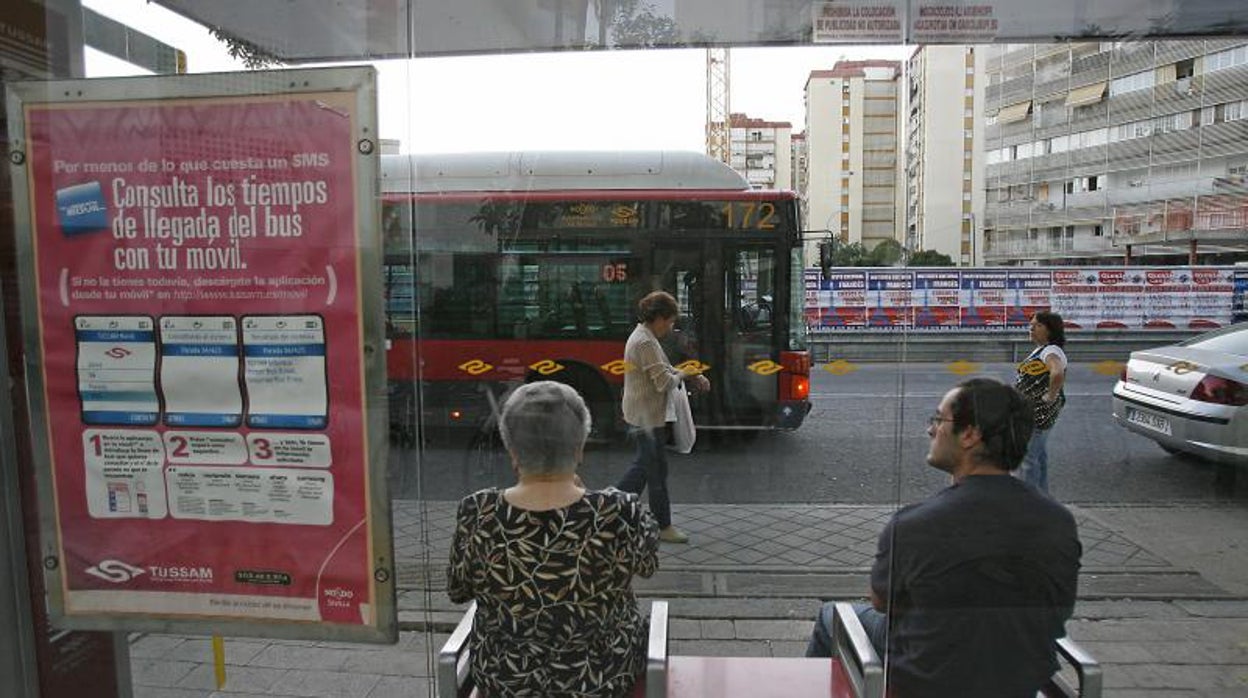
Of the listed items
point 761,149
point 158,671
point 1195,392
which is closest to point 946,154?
point 761,149

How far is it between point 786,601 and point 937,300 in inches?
67.3

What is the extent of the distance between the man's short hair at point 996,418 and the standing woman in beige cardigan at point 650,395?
8.32 feet

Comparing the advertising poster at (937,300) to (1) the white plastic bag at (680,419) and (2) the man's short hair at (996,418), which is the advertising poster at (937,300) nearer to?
(1) the white plastic bag at (680,419)

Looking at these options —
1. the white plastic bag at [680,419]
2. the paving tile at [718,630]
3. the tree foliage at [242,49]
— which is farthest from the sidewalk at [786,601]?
the tree foliage at [242,49]

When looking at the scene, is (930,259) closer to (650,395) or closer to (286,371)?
(650,395)

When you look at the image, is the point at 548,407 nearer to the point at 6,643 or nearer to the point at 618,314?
the point at 6,643

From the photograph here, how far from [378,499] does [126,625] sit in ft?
2.56

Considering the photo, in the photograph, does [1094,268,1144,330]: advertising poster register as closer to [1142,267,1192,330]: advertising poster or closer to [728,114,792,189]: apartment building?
[1142,267,1192,330]: advertising poster

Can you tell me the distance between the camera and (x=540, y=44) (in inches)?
128

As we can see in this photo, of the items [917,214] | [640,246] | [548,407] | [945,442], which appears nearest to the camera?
[548,407]

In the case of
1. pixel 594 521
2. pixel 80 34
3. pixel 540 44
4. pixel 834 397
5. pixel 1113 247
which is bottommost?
pixel 834 397

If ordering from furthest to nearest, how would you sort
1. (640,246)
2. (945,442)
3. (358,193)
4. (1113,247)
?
(640,246), (1113,247), (945,442), (358,193)

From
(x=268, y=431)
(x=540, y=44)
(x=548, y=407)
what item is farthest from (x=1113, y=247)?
(x=268, y=431)

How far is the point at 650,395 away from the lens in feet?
15.6
